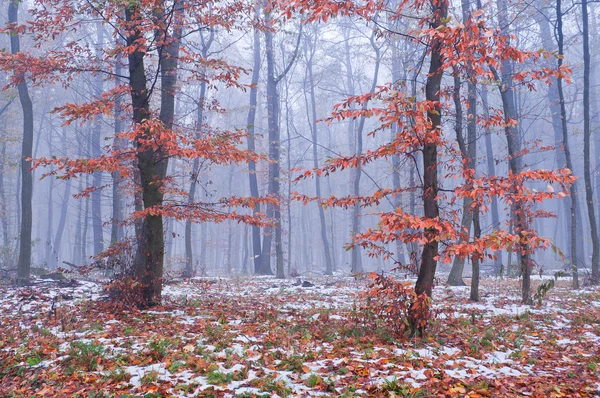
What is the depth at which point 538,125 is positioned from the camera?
4212cm

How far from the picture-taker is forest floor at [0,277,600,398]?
4320 millimetres

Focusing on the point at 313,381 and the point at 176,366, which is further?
the point at 176,366

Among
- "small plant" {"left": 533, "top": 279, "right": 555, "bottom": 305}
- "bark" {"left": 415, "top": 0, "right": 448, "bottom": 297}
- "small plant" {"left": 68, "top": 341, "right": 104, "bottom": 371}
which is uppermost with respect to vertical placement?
"bark" {"left": 415, "top": 0, "right": 448, "bottom": 297}

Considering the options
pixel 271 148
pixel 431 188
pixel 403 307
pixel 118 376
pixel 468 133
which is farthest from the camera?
pixel 271 148

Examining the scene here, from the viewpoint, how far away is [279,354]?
17.3 feet

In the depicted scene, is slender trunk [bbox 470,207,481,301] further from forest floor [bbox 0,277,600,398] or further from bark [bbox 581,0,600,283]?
bark [bbox 581,0,600,283]

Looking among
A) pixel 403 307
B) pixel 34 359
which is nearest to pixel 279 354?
pixel 403 307

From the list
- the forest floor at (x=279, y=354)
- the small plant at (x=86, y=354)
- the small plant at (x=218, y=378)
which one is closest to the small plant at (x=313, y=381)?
the forest floor at (x=279, y=354)

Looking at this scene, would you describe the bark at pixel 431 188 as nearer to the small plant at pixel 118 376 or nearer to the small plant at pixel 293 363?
the small plant at pixel 293 363

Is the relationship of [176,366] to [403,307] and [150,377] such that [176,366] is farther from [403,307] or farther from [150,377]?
[403,307]

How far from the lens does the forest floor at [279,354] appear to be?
432cm

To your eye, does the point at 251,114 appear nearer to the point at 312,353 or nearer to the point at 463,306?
the point at 463,306

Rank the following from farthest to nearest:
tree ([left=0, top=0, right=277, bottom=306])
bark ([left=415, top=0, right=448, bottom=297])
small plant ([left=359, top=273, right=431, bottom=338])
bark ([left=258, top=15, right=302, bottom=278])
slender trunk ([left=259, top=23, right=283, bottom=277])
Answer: slender trunk ([left=259, top=23, right=283, bottom=277]) → bark ([left=258, top=15, right=302, bottom=278]) → tree ([left=0, top=0, right=277, bottom=306]) → bark ([left=415, top=0, right=448, bottom=297]) → small plant ([left=359, top=273, right=431, bottom=338])

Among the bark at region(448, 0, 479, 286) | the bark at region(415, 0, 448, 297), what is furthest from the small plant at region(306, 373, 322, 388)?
the bark at region(448, 0, 479, 286)
